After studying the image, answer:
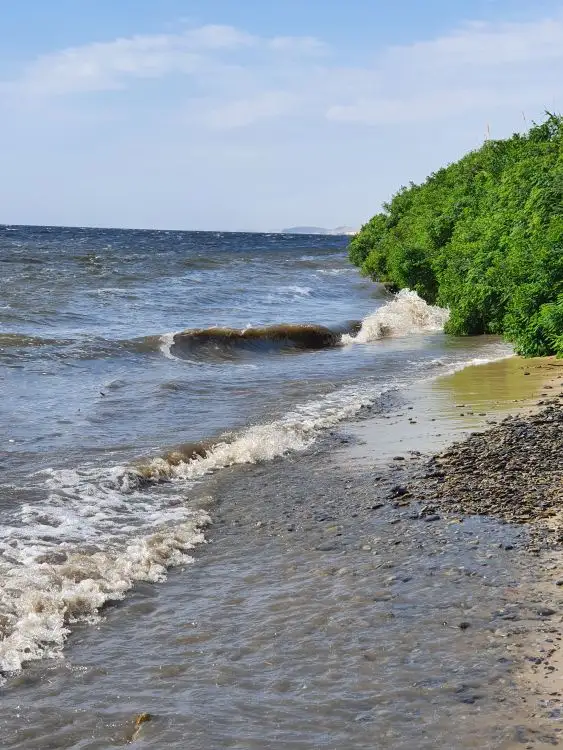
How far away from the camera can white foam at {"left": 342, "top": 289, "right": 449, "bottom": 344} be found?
25875 millimetres

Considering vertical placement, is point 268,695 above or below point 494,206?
below

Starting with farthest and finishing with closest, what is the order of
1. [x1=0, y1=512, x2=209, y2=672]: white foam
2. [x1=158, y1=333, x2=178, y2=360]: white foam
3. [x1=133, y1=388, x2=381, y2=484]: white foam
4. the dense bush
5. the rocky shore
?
[x1=158, y1=333, x2=178, y2=360]: white foam
the dense bush
[x1=133, y1=388, x2=381, y2=484]: white foam
the rocky shore
[x1=0, y1=512, x2=209, y2=672]: white foam

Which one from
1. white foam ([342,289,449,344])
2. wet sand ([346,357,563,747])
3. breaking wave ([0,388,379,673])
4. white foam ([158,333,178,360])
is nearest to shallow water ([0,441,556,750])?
wet sand ([346,357,563,747])

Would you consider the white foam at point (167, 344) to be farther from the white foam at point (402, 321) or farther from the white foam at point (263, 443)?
the white foam at point (263, 443)

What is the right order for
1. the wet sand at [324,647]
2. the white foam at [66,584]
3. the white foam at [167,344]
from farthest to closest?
the white foam at [167,344], the white foam at [66,584], the wet sand at [324,647]

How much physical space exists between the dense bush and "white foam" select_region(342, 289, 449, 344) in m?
0.66

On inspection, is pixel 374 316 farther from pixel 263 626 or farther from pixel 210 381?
pixel 263 626

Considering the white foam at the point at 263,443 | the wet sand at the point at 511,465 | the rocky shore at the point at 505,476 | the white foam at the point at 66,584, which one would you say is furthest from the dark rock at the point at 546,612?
the white foam at the point at 263,443

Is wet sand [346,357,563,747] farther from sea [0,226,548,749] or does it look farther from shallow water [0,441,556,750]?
sea [0,226,548,749]

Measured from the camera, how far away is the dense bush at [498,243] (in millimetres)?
16641

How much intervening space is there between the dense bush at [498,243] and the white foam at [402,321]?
0.66 m

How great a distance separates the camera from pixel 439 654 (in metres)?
5.46

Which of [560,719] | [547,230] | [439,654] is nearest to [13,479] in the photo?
[439,654]

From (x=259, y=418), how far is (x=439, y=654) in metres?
8.24
